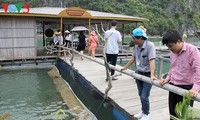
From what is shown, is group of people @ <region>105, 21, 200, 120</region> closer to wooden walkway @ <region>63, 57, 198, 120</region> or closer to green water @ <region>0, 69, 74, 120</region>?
wooden walkway @ <region>63, 57, 198, 120</region>

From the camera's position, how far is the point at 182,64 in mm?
2357

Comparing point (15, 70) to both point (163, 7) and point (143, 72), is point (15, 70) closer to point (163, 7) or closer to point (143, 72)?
point (143, 72)

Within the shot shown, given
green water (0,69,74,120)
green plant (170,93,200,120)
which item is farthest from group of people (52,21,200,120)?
green water (0,69,74,120)

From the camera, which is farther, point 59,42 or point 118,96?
point 59,42

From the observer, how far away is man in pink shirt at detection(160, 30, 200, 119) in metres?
2.15

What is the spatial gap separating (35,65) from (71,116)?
616 cm

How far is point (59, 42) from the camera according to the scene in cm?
1195

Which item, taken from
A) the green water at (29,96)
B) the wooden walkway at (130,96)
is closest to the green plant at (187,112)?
the wooden walkway at (130,96)

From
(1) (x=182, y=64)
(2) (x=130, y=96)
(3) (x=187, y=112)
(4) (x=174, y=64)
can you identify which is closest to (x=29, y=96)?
(2) (x=130, y=96)

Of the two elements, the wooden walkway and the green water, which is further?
the green water

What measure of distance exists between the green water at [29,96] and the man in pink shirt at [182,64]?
328 cm

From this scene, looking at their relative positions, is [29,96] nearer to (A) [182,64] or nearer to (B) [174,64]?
(B) [174,64]

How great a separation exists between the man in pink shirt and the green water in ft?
10.8

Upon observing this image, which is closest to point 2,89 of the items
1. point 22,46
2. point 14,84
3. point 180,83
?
point 14,84
